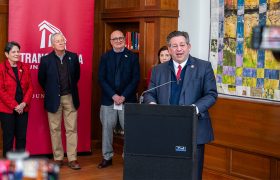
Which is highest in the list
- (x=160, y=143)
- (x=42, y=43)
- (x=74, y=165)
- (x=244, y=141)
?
(x=42, y=43)

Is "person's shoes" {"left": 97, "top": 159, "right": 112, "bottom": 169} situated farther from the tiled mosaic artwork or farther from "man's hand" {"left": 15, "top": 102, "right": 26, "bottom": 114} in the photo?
the tiled mosaic artwork

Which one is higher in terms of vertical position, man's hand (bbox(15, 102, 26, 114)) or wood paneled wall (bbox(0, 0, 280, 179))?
man's hand (bbox(15, 102, 26, 114))

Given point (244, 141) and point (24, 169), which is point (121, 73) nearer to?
point (244, 141)

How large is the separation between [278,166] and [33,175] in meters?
3.46

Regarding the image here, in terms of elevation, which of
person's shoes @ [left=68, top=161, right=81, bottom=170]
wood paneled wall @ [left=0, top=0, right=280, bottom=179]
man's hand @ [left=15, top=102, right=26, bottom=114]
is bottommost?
person's shoes @ [left=68, top=161, right=81, bottom=170]

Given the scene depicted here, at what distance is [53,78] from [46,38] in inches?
24.5

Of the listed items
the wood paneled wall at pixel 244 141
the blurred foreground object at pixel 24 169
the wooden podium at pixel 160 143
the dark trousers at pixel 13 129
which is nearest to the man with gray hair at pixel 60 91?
the dark trousers at pixel 13 129

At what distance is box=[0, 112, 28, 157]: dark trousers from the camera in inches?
218

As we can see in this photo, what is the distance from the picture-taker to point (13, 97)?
5.58 meters

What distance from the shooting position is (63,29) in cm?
641

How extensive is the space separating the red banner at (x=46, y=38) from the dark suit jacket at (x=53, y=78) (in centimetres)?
26

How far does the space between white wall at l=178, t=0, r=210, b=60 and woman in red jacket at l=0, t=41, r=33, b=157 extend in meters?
1.93

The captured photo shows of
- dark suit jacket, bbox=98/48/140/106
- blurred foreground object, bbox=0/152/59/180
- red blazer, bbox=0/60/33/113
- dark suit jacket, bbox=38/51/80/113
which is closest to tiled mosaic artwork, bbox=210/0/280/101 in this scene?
dark suit jacket, bbox=98/48/140/106

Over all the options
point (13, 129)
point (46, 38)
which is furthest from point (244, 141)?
point (46, 38)
